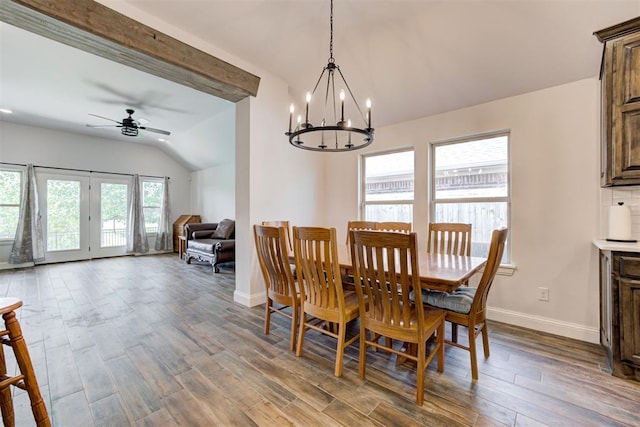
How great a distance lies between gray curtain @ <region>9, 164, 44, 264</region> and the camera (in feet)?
17.2

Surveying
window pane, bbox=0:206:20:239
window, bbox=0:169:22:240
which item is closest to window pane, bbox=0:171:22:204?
window, bbox=0:169:22:240

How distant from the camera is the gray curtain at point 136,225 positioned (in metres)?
6.81

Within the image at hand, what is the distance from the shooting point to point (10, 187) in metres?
5.27

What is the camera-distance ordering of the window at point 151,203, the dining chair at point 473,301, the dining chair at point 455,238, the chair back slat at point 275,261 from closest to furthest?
the dining chair at point 473,301 < the chair back slat at point 275,261 < the dining chair at point 455,238 < the window at point 151,203

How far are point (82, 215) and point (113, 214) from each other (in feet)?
1.96

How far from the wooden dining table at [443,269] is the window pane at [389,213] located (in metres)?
1.25

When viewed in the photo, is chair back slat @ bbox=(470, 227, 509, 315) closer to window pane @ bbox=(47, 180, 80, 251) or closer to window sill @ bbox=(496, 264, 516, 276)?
window sill @ bbox=(496, 264, 516, 276)

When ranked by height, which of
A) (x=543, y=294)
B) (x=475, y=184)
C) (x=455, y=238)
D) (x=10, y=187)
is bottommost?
(x=543, y=294)

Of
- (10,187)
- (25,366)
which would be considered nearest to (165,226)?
(10,187)

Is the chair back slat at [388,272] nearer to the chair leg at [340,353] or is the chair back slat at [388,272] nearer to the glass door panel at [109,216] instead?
the chair leg at [340,353]

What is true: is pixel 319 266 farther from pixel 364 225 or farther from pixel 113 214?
pixel 113 214

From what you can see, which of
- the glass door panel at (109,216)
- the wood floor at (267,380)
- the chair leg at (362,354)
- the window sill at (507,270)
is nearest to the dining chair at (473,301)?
the wood floor at (267,380)

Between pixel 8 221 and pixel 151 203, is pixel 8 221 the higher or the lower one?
the lower one

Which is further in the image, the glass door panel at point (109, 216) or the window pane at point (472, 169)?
the glass door panel at point (109, 216)
